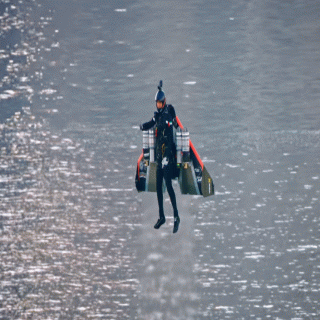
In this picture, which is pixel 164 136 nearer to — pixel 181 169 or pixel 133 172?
pixel 181 169

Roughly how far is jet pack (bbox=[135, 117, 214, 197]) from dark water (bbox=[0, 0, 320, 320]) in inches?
160

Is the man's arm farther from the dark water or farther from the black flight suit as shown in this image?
the dark water

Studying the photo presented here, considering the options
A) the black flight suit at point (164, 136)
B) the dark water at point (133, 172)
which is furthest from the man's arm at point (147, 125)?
the dark water at point (133, 172)

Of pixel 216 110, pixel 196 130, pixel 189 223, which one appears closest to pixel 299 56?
pixel 216 110

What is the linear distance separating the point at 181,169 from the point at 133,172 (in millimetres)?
7443

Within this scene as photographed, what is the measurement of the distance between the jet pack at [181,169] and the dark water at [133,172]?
160 inches

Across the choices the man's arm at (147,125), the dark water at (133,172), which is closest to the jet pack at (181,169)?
the man's arm at (147,125)

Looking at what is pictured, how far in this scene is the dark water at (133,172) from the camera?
13.2 metres

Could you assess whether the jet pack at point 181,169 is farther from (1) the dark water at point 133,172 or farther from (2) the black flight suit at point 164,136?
(1) the dark water at point 133,172

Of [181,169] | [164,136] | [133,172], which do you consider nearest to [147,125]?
[164,136]

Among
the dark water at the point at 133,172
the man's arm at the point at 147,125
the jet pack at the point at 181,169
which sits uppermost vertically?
the man's arm at the point at 147,125

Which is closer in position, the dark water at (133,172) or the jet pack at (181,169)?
the jet pack at (181,169)

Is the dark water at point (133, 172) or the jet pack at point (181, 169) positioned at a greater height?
the jet pack at point (181, 169)

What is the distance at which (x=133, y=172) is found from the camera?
53.9 feet
